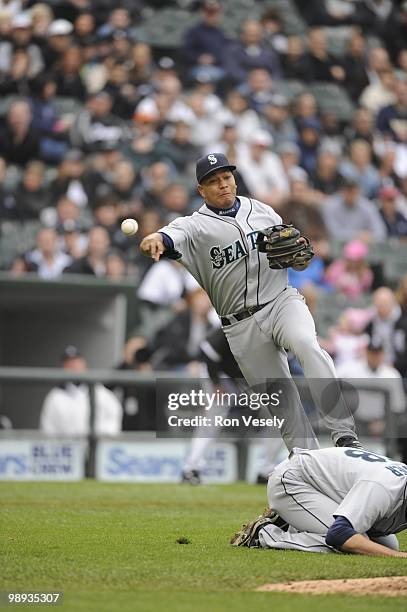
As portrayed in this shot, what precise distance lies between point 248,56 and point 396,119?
9.89ft

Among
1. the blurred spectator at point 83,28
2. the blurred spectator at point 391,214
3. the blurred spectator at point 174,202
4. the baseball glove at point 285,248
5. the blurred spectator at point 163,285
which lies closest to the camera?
the baseball glove at point 285,248

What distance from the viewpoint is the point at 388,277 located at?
16938mm

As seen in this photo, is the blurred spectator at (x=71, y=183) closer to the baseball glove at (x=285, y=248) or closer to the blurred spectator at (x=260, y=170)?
the blurred spectator at (x=260, y=170)

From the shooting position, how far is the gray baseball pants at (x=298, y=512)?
6.05 m

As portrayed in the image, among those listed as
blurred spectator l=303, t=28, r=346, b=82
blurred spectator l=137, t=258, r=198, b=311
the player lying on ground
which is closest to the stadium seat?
blurred spectator l=303, t=28, r=346, b=82

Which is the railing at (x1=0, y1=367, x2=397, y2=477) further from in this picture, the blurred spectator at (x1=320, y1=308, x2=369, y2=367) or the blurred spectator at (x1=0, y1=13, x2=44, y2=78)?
the blurred spectator at (x1=0, y1=13, x2=44, y2=78)

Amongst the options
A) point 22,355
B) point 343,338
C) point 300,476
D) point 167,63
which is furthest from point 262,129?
point 300,476

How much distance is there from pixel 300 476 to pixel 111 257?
8446mm

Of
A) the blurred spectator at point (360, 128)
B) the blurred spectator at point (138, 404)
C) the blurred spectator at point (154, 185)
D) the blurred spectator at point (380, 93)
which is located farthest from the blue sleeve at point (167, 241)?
the blurred spectator at point (380, 93)

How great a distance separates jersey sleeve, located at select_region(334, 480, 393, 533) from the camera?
226 inches

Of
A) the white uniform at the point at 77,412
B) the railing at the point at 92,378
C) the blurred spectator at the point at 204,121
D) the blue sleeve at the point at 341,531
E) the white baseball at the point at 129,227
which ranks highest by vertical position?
the blurred spectator at the point at 204,121

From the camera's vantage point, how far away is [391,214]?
18.1m

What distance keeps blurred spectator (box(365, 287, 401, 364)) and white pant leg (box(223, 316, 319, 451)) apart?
683 cm

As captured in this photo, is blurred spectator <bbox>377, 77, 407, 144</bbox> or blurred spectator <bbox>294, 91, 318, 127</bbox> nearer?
blurred spectator <bbox>294, 91, 318, 127</bbox>
